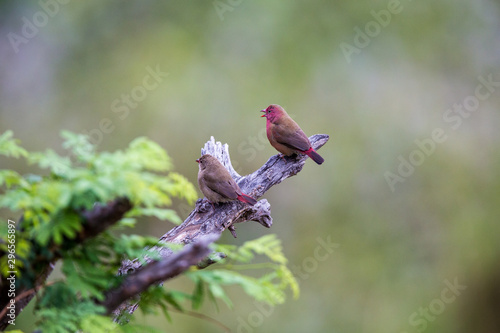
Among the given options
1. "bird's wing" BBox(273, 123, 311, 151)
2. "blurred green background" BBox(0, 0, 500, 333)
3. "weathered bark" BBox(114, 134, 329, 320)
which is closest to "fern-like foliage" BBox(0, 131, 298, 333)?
"weathered bark" BBox(114, 134, 329, 320)

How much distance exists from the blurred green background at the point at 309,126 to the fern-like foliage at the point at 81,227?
5400 millimetres

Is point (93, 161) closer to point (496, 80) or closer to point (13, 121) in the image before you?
point (13, 121)

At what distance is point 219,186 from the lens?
11.9 feet

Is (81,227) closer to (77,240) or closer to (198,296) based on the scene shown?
(77,240)

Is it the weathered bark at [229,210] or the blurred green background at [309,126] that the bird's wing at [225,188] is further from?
the blurred green background at [309,126]

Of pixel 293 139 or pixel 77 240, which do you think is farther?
pixel 293 139

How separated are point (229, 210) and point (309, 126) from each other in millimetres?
4221

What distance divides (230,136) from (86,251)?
5.83m

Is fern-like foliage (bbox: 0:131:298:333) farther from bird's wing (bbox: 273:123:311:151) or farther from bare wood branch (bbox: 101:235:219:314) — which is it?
bird's wing (bbox: 273:123:311:151)

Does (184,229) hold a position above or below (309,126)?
below

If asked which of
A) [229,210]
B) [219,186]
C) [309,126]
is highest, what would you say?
[309,126]

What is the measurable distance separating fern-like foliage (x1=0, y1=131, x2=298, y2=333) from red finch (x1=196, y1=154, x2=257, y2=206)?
1.66 metres

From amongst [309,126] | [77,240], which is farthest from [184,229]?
[309,126]

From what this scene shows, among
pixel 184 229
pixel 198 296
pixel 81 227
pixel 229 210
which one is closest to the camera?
pixel 81 227
